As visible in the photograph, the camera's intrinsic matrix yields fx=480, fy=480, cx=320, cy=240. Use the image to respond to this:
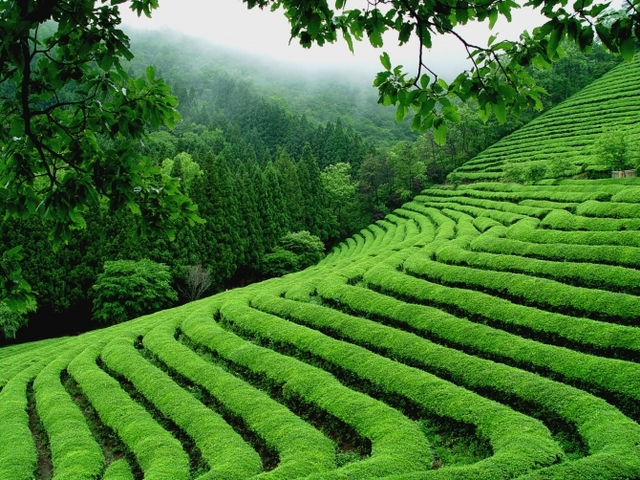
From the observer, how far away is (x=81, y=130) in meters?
4.12

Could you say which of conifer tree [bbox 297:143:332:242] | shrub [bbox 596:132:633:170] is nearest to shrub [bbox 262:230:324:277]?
conifer tree [bbox 297:143:332:242]

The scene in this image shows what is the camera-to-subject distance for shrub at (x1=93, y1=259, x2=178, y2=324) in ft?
94.1

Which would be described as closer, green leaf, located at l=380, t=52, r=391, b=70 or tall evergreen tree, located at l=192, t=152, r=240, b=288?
green leaf, located at l=380, t=52, r=391, b=70

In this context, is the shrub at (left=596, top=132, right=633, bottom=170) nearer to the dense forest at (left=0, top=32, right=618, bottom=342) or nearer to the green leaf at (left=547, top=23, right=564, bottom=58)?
the dense forest at (left=0, top=32, right=618, bottom=342)

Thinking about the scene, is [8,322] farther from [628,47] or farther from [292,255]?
[628,47]

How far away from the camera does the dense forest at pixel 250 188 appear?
30.4 metres

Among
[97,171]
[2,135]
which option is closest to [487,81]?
[97,171]

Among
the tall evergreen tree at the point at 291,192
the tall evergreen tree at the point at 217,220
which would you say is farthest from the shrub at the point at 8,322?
the tall evergreen tree at the point at 291,192

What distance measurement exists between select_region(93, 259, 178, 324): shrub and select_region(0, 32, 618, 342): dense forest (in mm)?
1820

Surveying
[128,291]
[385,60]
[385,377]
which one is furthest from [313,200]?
[385,60]

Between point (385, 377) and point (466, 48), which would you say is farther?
point (385, 377)

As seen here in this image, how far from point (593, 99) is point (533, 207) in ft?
114

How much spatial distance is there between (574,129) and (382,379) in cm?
4182

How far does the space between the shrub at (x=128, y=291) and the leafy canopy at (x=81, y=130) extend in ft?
85.0
